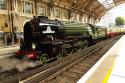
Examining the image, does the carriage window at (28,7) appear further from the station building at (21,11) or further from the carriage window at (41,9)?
the carriage window at (41,9)

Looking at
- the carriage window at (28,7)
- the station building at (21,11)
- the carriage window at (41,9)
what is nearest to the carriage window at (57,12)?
the station building at (21,11)

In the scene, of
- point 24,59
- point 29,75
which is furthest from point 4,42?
point 29,75

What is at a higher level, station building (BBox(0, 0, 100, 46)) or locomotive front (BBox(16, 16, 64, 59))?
station building (BBox(0, 0, 100, 46))

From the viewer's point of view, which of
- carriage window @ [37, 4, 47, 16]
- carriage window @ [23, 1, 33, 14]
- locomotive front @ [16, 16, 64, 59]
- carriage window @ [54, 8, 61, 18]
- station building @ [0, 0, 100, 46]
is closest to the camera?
locomotive front @ [16, 16, 64, 59]

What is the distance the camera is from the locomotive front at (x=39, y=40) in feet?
31.7

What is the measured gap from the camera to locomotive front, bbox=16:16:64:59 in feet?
31.7

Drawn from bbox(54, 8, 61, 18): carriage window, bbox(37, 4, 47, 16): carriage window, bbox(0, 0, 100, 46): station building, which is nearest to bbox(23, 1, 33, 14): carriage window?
bbox(0, 0, 100, 46): station building

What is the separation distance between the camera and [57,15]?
101ft

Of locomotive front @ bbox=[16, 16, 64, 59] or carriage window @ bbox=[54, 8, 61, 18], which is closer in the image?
locomotive front @ bbox=[16, 16, 64, 59]

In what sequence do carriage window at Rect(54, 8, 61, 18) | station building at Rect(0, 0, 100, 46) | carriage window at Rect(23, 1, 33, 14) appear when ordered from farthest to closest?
carriage window at Rect(54, 8, 61, 18), carriage window at Rect(23, 1, 33, 14), station building at Rect(0, 0, 100, 46)

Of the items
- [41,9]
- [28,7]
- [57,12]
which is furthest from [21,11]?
[57,12]

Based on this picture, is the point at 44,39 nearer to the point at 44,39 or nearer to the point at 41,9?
the point at 44,39

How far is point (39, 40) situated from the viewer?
9.86 metres

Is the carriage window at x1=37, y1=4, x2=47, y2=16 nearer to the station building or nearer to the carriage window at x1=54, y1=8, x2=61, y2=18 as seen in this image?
the station building
